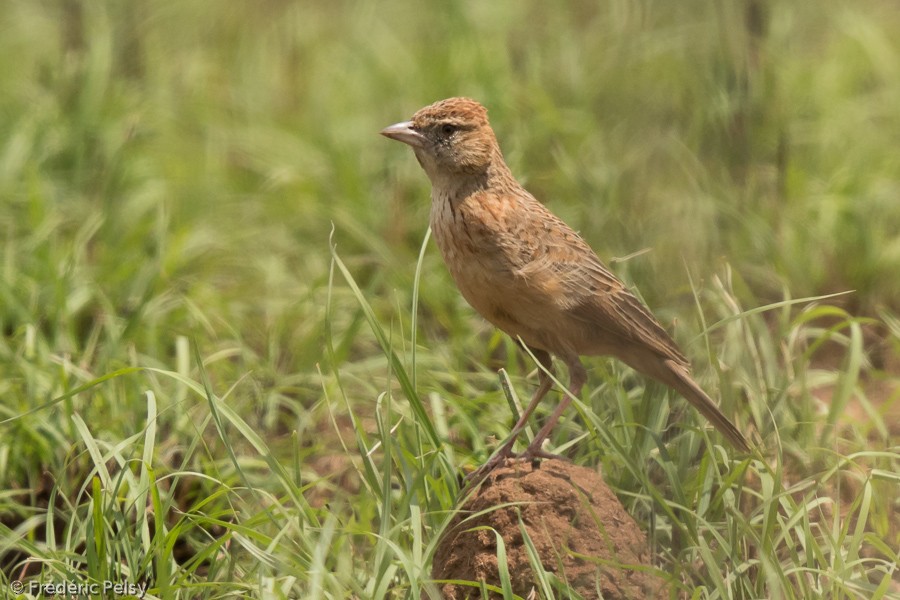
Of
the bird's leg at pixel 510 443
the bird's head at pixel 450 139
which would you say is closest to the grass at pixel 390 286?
the bird's leg at pixel 510 443

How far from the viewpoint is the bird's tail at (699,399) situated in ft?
13.0

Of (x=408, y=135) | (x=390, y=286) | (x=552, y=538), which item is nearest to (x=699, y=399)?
(x=552, y=538)

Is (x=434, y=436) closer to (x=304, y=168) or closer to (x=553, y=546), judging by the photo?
(x=553, y=546)

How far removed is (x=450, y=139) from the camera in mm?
4277

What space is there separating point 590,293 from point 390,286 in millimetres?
2082

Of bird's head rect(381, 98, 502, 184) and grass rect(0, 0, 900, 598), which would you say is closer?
grass rect(0, 0, 900, 598)

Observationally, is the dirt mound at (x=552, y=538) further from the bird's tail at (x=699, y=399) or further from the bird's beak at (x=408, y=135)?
the bird's beak at (x=408, y=135)

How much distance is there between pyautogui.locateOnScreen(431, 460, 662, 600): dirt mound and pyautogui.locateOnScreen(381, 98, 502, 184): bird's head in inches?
43.9

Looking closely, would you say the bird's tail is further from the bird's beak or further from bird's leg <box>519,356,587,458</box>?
the bird's beak

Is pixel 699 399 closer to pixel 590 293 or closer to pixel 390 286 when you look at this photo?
pixel 590 293

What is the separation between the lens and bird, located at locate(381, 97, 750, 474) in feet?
13.0

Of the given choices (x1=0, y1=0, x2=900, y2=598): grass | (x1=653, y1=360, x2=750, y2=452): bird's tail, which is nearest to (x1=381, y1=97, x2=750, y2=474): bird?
(x1=653, y1=360, x2=750, y2=452): bird's tail

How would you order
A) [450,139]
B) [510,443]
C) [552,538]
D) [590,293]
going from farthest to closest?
[450,139]
[590,293]
[510,443]
[552,538]

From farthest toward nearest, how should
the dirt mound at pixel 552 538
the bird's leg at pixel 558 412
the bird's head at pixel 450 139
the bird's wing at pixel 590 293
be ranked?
the bird's head at pixel 450 139 < the bird's wing at pixel 590 293 < the bird's leg at pixel 558 412 < the dirt mound at pixel 552 538
